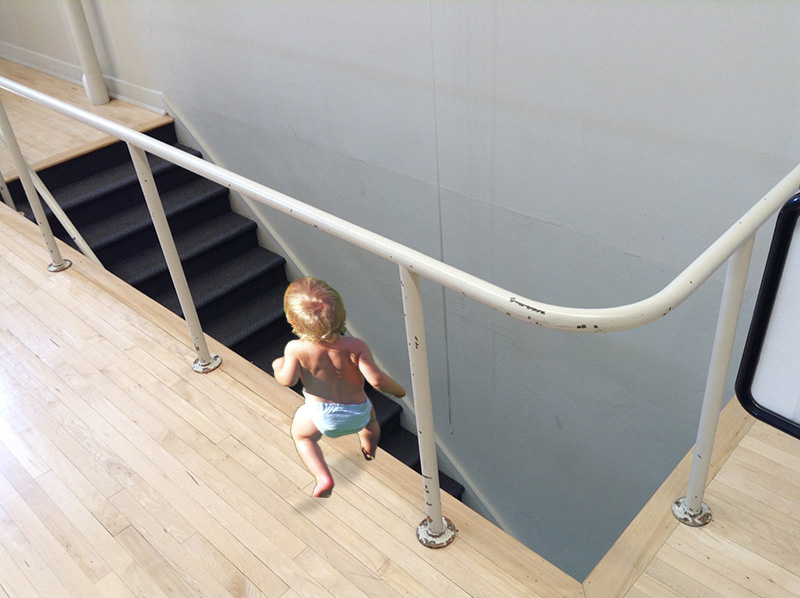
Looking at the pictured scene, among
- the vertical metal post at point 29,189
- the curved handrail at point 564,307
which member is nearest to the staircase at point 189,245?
the vertical metal post at point 29,189

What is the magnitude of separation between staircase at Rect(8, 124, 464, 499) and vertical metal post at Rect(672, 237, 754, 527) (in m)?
2.04

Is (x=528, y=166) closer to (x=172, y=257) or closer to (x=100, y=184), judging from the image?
(x=172, y=257)

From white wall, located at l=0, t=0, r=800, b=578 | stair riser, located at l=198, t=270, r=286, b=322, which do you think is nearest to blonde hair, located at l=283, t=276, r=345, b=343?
white wall, located at l=0, t=0, r=800, b=578

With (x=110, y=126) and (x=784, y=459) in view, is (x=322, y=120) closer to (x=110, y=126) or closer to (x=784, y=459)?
(x=110, y=126)

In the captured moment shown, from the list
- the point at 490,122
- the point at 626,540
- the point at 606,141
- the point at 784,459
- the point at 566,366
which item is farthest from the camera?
the point at 566,366

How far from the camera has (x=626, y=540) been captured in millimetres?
1531

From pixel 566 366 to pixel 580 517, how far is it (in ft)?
3.00

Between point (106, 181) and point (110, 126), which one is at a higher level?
point (110, 126)

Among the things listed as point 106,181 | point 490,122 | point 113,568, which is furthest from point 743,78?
point 106,181

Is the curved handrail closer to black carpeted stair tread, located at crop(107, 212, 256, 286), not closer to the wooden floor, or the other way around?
the wooden floor

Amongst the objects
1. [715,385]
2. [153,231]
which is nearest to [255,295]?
[153,231]

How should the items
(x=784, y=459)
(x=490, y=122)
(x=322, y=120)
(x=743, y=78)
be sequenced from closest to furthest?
1. (x=784, y=459)
2. (x=743, y=78)
3. (x=490, y=122)
4. (x=322, y=120)

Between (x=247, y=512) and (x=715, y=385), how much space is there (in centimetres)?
115

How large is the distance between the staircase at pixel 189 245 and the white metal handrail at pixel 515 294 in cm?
206
